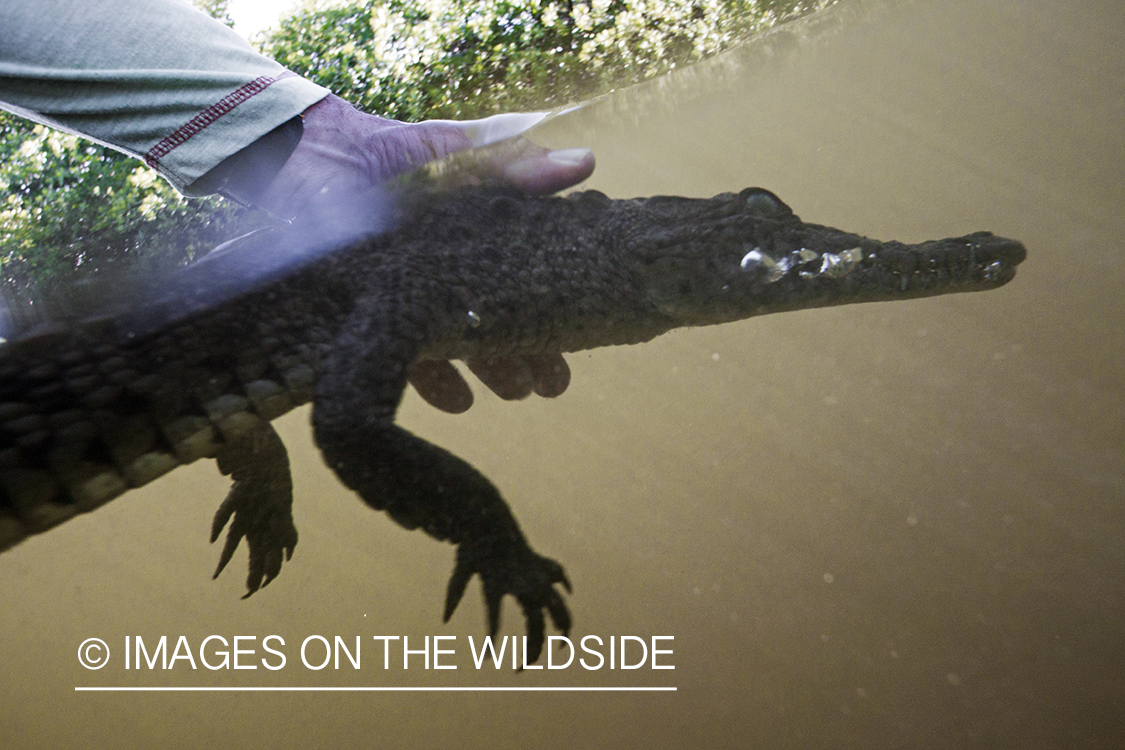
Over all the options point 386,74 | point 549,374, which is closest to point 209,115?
point 386,74

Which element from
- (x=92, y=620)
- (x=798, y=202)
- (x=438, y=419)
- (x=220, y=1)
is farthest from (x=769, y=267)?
(x=92, y=620)

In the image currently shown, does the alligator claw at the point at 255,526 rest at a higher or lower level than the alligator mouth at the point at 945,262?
lower

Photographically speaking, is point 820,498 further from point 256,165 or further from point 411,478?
point 256,165

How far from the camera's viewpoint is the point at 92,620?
56 centimetres

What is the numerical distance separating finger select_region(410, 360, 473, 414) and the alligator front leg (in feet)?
0.26

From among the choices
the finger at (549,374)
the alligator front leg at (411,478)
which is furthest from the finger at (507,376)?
the alligator front leg at (411,478)

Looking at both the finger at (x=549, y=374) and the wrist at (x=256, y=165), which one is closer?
the wrist at (x=256, y=165)

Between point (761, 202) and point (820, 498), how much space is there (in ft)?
0.84

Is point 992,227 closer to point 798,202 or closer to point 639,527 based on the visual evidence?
point 798,202

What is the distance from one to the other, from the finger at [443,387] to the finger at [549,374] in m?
0.06

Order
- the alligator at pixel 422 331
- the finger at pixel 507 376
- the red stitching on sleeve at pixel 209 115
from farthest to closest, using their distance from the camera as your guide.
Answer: the finger at pixel 507 376 → the red stitching on sleeve at pixel 209 115 → the alligator at pixel 422 331

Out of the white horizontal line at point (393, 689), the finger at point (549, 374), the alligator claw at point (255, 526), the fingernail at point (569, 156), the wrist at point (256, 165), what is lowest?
the white horizontal line at point (393, 689)

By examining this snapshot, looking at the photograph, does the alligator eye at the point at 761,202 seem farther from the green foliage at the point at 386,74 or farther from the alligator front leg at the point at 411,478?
the alligator front leg at the point at 411,478

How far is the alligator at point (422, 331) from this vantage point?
0.93 feet
